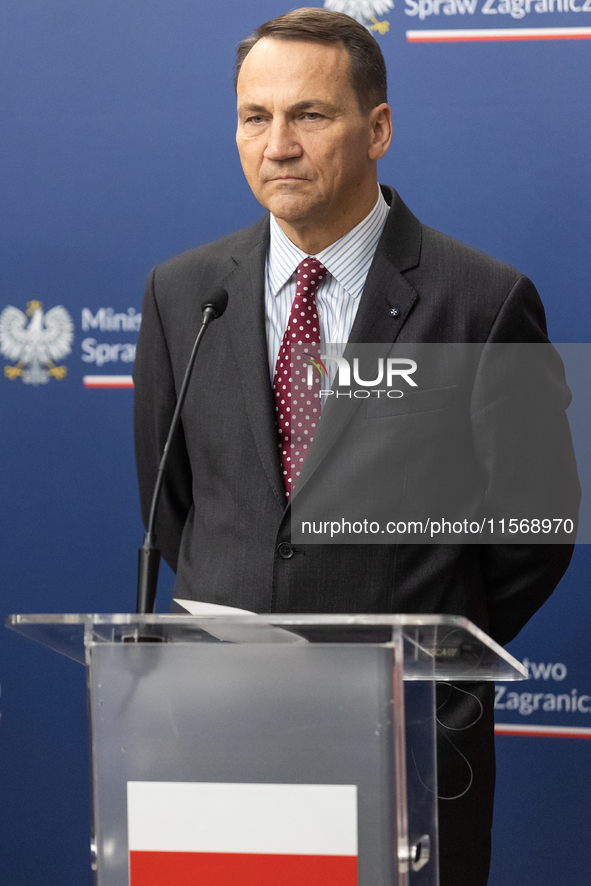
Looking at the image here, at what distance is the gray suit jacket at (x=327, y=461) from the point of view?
1869mm

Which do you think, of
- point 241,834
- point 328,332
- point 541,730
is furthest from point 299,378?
point 541,730

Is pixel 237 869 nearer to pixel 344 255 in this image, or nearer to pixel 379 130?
pixel 344 255

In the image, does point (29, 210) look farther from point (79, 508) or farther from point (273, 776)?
point (273, 776)

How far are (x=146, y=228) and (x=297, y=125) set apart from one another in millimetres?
852

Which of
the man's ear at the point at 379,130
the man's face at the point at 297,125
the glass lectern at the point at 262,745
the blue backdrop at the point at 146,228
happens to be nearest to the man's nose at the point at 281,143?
the man's face at the point at 297,125

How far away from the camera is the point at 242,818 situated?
3.58 feet

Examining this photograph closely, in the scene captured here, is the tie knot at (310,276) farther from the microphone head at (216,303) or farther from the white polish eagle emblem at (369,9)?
the white polish eagle emblem at (369,9)

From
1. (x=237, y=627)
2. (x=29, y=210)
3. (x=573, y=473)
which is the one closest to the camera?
(x=237, y=627)

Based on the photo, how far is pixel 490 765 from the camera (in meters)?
1.94

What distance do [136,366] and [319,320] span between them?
49 centimetres

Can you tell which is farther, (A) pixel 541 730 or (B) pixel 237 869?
(A) pixel 541 730

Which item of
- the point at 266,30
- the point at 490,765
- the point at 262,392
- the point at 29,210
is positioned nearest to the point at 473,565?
the point at 490,765

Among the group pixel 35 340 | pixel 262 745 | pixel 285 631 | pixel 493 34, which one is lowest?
pixel 262 745

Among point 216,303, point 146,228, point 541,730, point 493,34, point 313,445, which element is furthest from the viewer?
point 146,228
